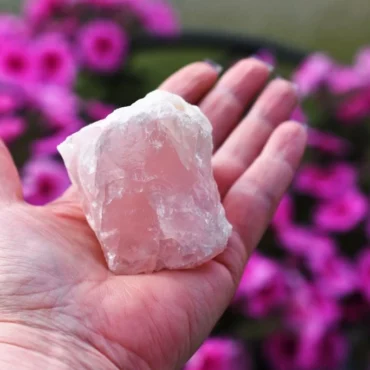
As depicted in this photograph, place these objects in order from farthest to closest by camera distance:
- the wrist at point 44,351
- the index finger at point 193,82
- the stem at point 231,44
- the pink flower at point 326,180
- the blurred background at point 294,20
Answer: the blurred background at point 294,20 → the stem at point 231,44 → the pink flower at point 326,180 → the index finger at point 193,82 → the wrist at point 44,351

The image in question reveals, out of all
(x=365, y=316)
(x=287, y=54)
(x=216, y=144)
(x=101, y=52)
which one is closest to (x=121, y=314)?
(x=216, y=144)

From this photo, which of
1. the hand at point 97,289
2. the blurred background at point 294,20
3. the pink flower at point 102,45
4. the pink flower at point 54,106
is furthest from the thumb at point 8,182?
the blurred background at point 294,20

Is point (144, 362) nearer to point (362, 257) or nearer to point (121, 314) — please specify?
point (121, 314)

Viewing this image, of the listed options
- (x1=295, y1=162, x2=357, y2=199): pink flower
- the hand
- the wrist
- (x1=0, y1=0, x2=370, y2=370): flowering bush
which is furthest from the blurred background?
the wrist

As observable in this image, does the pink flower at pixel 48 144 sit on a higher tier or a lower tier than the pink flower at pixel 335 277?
higher

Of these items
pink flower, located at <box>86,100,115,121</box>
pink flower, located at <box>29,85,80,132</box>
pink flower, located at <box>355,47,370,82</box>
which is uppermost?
pink flower, located at <box>355,47,370,82</box>

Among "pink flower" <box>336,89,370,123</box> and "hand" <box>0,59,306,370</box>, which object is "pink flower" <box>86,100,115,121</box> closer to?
"hand" <box>0,59,306,370</box>

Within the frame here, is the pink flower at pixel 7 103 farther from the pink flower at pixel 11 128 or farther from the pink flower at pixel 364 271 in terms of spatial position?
the pink flower at pixel 364 271
